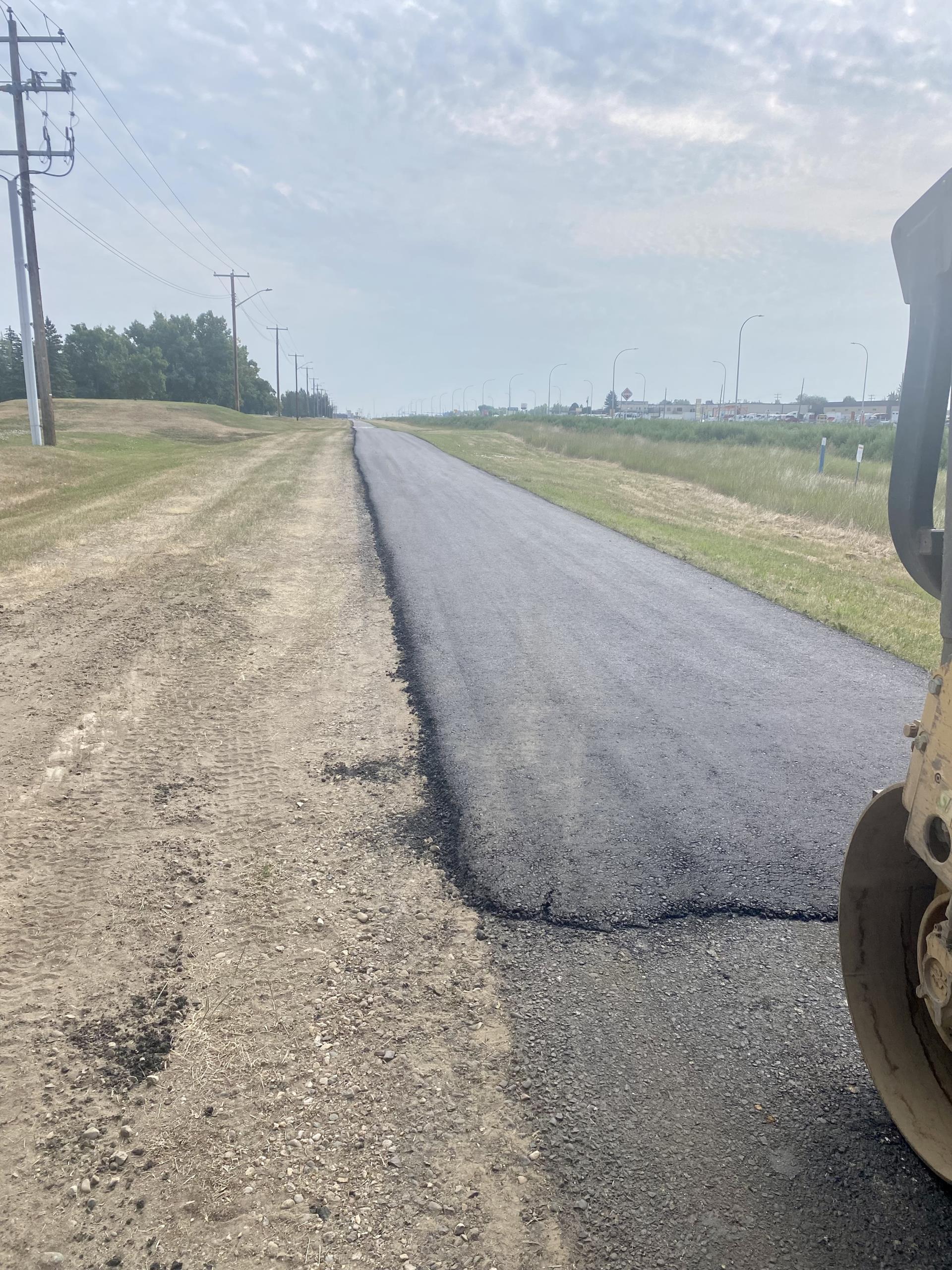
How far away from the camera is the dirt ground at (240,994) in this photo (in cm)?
212

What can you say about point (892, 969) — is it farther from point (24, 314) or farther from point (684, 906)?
point (24, 314)

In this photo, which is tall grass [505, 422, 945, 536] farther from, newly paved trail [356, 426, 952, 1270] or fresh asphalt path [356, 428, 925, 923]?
newly paved trail [356, 426, 952, 1270]

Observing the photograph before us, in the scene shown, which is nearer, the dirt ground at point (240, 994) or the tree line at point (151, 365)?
the dirt ground at point (240, 994)

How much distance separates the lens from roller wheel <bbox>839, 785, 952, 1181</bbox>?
7.04ft

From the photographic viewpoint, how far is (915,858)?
2.22 metres

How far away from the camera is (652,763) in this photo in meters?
4.77

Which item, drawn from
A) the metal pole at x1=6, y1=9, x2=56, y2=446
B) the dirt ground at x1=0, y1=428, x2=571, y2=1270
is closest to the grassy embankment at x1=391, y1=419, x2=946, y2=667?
the dirt ground at x1=0, y1=428, x2=571, y2=1270

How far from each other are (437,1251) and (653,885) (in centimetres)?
179

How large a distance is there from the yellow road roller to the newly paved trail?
0.27m

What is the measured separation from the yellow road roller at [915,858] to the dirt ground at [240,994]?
0.98 m

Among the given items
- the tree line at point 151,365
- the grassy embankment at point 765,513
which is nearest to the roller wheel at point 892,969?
the grassy embankment at point 765,513

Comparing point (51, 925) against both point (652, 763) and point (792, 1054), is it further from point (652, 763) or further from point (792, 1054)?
point (652, 763)

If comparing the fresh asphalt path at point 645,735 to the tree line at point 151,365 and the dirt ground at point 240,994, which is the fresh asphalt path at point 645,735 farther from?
the tree line at point 151,365

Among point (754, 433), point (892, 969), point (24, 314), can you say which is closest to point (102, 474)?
point (24, 314)
